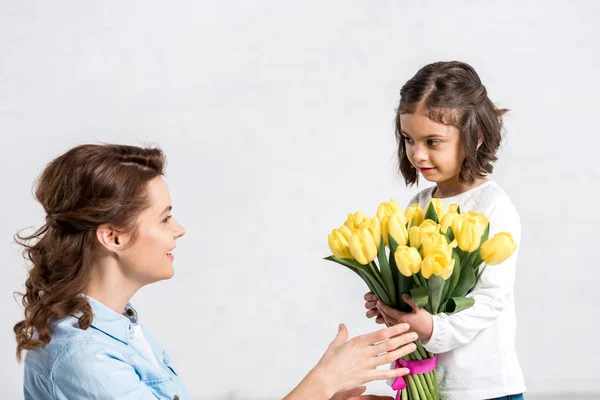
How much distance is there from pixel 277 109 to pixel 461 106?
2.24 metres

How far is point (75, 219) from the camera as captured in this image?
177 centimetres

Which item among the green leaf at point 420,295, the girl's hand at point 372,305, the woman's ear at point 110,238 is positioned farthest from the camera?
the girl's hand at point 372,305

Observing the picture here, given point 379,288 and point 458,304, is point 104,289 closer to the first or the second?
point 379,288

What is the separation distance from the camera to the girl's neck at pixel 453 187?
2137 millimetres

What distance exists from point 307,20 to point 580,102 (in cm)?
151

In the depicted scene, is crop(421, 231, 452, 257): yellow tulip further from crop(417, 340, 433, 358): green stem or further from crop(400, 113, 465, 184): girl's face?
crop(400, 113, 465, 184): girl's face

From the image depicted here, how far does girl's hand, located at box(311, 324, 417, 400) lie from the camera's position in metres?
1.71

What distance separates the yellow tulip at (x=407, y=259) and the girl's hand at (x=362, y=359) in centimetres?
16

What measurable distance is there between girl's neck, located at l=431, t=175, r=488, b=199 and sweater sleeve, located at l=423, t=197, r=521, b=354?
15cm

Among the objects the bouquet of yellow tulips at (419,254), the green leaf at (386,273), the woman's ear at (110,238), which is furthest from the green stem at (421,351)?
the woman's ear at (110,238)

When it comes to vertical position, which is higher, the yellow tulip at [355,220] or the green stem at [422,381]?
the yellow tulip at [355,220]

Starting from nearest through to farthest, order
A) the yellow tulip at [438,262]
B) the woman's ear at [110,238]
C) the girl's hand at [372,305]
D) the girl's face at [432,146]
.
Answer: the yellow tulip at [438,262] < the woman's ear at [110,238] < the girl's hand at [372,305] < the girl's face at [432,146]

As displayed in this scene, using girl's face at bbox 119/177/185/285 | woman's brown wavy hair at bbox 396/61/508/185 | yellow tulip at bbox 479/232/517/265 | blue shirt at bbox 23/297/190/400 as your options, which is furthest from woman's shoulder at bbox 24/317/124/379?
woman's brown wavy hair at bbox 396/61/508/185

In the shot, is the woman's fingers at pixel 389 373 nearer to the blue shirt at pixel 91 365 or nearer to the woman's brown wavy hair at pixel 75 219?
the blue shirt at pixel 91 365
